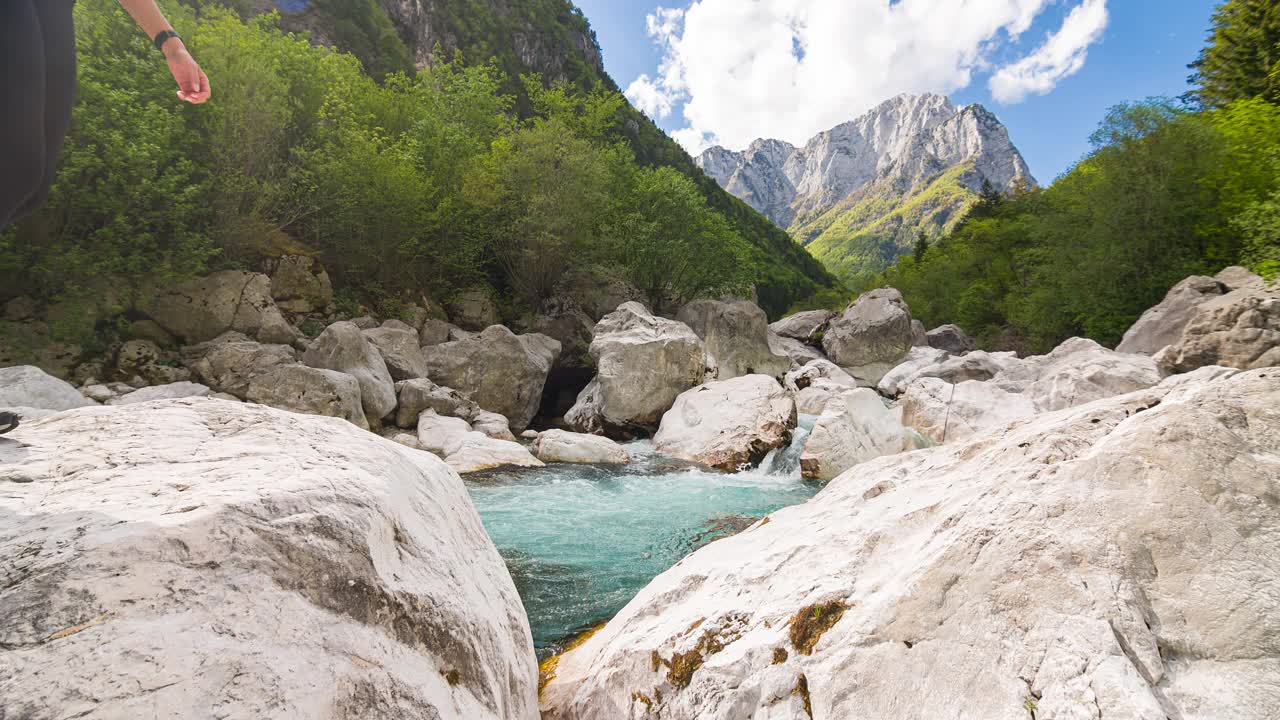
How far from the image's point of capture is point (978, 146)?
17538 centimetres

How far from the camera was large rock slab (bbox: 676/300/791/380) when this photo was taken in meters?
21.8

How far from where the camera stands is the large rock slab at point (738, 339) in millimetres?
21766

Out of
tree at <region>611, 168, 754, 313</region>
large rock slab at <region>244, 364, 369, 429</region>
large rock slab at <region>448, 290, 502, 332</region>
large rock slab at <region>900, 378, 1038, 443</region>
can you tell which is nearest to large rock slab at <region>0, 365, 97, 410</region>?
large rock slab at <region>244, 364, 369, 429</region>

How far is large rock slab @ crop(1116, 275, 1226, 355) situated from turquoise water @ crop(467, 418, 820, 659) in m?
10.2

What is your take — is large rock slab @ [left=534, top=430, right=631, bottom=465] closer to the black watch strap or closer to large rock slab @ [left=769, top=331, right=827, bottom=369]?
the black watch strap

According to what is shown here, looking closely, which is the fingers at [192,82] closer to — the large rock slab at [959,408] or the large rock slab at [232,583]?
the large rock slab at [232,583]

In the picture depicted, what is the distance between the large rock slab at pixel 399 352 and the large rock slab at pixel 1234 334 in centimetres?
1767

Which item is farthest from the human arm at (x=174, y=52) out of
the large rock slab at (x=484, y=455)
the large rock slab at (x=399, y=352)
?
the large rock slab at (x=399, y=352)

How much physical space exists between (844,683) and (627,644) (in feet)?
3.40

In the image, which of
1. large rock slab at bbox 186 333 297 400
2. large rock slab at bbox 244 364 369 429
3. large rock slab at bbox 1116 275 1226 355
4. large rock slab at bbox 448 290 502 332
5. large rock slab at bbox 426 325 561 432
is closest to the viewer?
large rock slab at bbox 244 364 369 429

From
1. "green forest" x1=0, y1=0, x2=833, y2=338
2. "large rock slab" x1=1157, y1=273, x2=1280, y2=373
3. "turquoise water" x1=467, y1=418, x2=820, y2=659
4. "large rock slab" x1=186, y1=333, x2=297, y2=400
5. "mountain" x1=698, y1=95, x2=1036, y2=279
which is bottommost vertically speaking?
"turquoise water" x1=467, y1=418, x2=820, y2=659

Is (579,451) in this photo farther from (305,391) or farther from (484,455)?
(305,391)

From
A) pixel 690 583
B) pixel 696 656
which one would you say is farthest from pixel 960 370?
pixel 696 656

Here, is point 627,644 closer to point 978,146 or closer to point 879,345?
point 879,345
